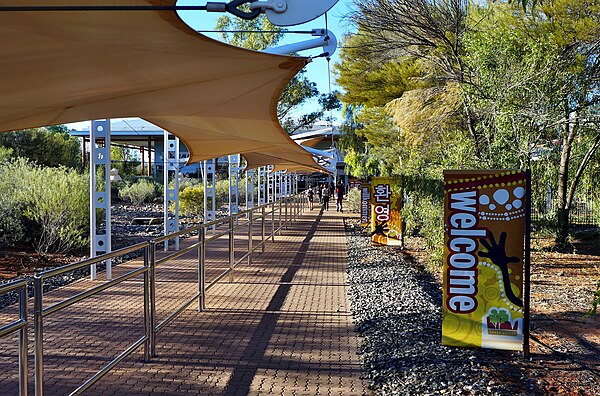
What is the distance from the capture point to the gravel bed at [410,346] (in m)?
5.34

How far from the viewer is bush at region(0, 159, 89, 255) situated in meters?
13.8

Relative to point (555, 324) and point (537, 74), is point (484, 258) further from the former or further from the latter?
point (537, 74)

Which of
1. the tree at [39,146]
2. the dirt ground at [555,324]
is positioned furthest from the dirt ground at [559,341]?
the tree at [39,146]

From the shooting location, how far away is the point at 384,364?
5.98m

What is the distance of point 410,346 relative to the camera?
6.49 m

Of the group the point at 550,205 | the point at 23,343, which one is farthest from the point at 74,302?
the point at 550,205

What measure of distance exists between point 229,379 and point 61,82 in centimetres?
289

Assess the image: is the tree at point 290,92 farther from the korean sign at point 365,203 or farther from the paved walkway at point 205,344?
→ the paved walkway at point 205,344

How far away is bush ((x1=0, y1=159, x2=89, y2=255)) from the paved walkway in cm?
560

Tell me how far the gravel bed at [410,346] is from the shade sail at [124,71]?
9.20 ft

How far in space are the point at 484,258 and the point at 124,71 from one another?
3720 millimetres

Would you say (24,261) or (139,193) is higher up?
(139,193)

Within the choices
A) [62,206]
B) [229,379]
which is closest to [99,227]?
[62,206]

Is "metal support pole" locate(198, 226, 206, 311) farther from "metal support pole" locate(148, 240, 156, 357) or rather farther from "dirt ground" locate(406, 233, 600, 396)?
"dirt ground" locate(406, 233, 600, 396)
